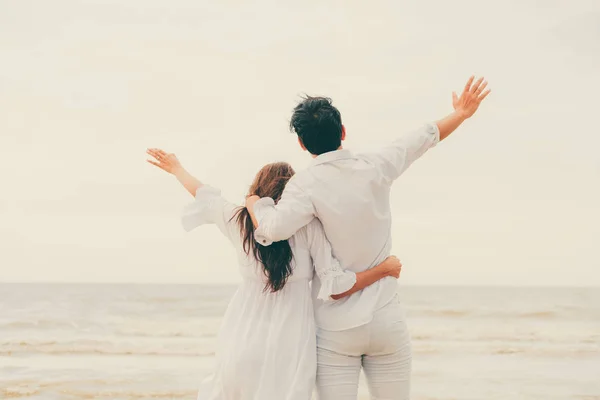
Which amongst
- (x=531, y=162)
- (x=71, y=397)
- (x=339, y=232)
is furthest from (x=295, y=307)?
(x=531, y=162)

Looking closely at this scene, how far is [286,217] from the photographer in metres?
2.36

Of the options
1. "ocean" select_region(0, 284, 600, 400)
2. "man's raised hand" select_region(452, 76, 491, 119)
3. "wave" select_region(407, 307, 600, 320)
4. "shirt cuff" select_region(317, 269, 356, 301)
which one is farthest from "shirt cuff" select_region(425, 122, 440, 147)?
"wave" select_region(407, 307, 600, 320)

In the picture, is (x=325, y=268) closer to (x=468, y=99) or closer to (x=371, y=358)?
(x=371, y=358)

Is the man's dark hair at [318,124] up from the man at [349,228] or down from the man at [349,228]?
up

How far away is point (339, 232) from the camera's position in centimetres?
244

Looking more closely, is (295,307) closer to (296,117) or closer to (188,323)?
(296,117)

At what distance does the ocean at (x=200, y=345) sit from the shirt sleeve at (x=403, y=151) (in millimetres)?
4461

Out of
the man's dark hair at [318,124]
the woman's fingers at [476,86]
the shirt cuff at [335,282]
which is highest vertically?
the woman's fingers at [476,86]

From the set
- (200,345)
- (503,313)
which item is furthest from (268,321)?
(503,313)

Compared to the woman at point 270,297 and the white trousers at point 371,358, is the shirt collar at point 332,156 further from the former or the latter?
the white trousers at point 371,358

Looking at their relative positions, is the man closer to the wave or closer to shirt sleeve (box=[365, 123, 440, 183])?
shirt sleeve (box=[365, 123, 440, 183])

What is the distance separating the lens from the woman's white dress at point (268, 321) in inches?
97.7

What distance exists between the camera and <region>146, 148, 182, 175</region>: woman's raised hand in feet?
9.18

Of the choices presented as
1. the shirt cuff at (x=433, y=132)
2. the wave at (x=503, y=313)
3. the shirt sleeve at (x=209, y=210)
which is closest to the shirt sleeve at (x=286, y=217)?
the shirt sleeve at (x=209, y=210)
